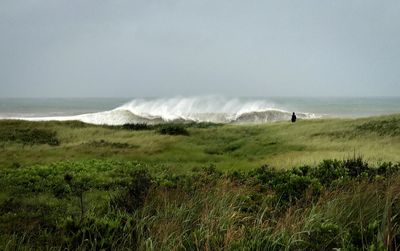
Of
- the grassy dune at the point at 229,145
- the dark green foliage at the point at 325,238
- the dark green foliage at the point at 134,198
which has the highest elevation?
the dark green foliage at the point at 325,238

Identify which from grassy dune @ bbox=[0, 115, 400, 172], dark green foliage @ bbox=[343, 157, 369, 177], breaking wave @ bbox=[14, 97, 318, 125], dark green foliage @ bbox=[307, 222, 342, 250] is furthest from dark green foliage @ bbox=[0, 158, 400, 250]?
breaking wave @ bbox=[14, 97, 318, 125]

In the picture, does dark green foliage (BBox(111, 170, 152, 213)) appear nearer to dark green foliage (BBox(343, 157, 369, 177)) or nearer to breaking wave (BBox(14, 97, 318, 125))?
dark green foliage (BBox(343, 157, 369, 177))

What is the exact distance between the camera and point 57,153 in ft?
83.8

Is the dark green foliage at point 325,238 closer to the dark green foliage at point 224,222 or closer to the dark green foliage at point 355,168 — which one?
the dark green foliage at point 224,222

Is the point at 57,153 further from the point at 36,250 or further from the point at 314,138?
the point at 36,250

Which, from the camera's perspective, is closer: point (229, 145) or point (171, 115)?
point (229, 145)

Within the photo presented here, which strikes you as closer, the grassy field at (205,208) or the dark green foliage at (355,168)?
the grassy field at (205,208)

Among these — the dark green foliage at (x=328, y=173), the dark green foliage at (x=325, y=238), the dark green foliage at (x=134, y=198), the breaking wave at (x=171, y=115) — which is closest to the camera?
the dark green foliage at (x=325, y=238)

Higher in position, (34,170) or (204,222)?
(204,222)

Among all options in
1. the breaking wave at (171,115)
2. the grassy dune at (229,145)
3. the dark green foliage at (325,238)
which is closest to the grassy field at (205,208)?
the dark green foliage at (325,238)

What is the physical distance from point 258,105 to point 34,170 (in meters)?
74.2

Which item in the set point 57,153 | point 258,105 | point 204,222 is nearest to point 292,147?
point 57,153

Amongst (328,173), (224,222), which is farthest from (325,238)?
(328,173)

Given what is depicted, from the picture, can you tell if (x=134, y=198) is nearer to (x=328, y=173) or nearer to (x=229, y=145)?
(x=328, y=173)
